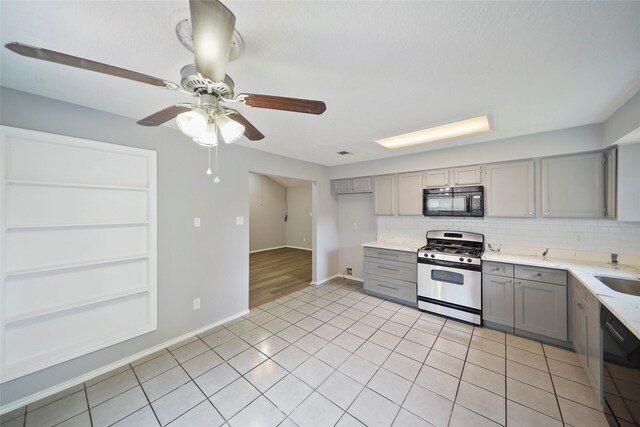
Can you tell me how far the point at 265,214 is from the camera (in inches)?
Answer: 325

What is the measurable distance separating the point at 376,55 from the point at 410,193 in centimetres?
277

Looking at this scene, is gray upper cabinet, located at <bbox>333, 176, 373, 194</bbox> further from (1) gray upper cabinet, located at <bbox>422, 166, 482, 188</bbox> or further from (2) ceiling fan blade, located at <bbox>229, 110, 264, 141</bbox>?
(2) ceiling fan blade, located at <bbox>229, 110, 264, 141</bbox>

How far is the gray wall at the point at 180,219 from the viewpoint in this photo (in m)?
1.87

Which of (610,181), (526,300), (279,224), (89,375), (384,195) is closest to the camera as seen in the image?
(89,375)

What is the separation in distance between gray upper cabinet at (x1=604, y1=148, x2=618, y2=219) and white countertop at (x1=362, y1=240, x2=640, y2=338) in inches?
22.0

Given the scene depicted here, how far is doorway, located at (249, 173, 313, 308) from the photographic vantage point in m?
6.69

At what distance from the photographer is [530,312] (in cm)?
256

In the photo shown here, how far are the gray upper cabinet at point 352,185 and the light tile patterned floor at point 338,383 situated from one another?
7.98 feet

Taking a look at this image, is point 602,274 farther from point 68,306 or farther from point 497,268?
point 68,306

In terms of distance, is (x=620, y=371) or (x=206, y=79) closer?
(x=206, y=79)

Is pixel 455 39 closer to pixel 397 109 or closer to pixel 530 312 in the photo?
pixel 397 109

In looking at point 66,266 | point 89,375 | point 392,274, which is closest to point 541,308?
point 392,274

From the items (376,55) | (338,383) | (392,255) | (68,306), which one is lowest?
(338,383)

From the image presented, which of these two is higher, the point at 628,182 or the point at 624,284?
the point at 628,182
